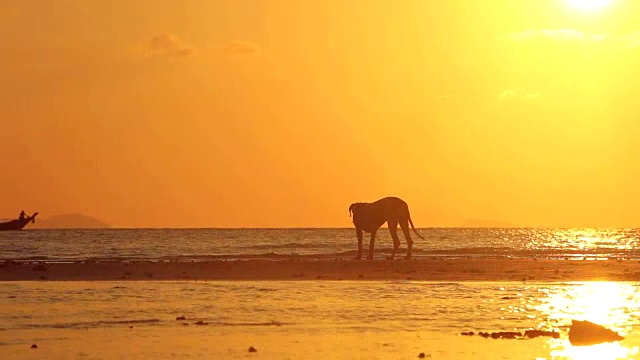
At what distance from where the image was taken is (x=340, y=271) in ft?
121

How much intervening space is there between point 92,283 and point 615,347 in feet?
61.5

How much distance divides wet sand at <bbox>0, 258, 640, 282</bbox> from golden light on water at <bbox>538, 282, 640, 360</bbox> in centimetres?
442

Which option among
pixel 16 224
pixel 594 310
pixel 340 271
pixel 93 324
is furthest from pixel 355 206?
pixel 16 224

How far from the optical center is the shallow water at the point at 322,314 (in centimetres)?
1733

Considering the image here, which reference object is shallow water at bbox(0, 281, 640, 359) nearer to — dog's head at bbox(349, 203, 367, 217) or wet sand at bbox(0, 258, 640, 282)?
wet sand at bbox(0, 258, 640, 282)

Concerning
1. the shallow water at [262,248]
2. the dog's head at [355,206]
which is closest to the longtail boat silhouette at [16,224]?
the shallow water at [262,248]

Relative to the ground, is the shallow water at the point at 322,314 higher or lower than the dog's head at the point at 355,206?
lower

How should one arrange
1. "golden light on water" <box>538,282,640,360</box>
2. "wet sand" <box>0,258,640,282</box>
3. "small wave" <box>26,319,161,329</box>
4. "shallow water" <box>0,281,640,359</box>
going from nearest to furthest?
"golden light on water" <box>538,282,640,360</box> → "shallow water" <box>0,281,640,359</box> → "small wave" <box>26,319,161,329</box> → "wet sand" <box>0,258,640,282</box>

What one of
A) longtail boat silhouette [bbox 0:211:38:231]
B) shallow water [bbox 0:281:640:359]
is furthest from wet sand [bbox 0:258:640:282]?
longtail boat silhouette [bbox 0:211:38:231]

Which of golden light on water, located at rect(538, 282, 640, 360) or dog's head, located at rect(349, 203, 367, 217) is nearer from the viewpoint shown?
golden light on water, located at rect(538, 282, 640, 360)

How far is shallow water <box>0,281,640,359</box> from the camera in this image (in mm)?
17328

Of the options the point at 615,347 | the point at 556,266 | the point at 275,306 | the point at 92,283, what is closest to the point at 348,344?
the point at 615,347

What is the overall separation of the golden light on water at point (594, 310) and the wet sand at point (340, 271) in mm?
4417

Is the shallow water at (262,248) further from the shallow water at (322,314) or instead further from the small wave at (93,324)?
the small wave at (93,324)
